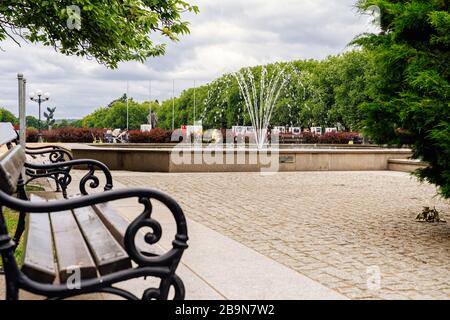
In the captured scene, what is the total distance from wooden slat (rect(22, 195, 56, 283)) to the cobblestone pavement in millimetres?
2125

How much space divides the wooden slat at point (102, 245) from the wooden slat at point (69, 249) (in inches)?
1.3

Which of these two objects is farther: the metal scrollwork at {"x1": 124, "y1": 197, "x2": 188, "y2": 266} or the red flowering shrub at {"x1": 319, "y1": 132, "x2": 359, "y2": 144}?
the red flowering shrub at {"x1": 319, "y1": 132, "x2": 359, "y2": 144}

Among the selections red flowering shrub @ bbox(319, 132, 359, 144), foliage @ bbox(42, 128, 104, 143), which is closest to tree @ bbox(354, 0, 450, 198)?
foliage @ bbox(42, 128, 104, 143)

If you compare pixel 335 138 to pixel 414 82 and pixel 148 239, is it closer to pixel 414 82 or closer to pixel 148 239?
pixel 414 82

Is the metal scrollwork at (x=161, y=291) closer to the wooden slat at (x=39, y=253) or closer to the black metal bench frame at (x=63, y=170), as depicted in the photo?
the wooden slat at (x=39, y=253)

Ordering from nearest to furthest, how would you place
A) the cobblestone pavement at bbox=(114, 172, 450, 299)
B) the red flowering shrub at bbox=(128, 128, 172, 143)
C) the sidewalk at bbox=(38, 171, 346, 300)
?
the sidewalk at bbox=(38, 171, 346, 300)
the cobblestone pavement at bbox=(114, 172, 450, 299)
the red flowering shrub at bbox=(128, 128, 172, 143)

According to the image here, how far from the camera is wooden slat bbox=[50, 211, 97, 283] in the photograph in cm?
270

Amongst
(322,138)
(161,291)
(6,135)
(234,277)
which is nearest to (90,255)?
(161,291)

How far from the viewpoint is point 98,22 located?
29.8 feet

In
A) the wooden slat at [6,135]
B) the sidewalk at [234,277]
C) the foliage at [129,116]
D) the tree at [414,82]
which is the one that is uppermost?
the foliage at [129,116]

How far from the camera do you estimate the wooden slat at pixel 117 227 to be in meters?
3.22

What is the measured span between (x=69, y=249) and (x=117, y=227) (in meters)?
0.47

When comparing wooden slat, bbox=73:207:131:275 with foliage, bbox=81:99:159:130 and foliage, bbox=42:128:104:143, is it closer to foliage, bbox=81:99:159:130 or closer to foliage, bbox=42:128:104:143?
foliage, bbox=42:128:104:143

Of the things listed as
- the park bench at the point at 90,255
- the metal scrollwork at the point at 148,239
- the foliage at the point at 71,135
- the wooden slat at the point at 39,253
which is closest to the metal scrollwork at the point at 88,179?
the wooden slat at the point at 39,253
